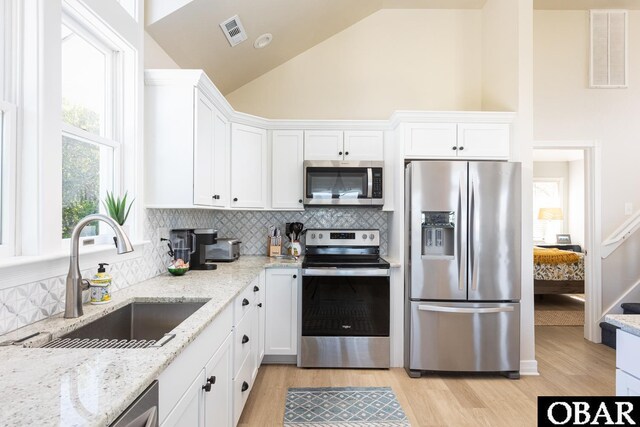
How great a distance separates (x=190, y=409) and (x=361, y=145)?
2.64 metres

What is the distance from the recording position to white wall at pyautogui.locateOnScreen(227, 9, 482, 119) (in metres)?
3.76

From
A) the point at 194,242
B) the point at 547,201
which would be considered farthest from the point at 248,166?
the point at 547,201

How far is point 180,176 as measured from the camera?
87.7 inches

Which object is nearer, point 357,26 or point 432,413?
point 432,413

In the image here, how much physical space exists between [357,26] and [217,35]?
5.67ft

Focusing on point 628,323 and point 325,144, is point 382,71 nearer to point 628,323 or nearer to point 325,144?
point 325,144

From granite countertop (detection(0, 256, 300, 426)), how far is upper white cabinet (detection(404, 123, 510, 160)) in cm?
223

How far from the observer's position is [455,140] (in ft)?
10.1

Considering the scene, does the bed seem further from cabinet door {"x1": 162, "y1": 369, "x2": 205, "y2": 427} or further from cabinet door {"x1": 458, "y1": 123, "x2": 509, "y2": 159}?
cabinet door {"x1": 162, "y1": 369, "x2": 205, "y2": 427}

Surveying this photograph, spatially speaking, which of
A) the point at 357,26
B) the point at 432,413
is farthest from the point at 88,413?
the point at 357,26

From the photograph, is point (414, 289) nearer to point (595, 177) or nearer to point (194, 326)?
point (194, 326)

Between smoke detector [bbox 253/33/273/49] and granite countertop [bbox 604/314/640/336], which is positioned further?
smoke detector [bbox 253/33/273/49]

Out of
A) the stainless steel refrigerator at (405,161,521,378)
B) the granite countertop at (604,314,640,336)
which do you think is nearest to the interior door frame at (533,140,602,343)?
the stainless steel refrigerator at (405,161,521,378)

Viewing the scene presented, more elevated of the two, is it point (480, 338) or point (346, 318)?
point (346, 318)
